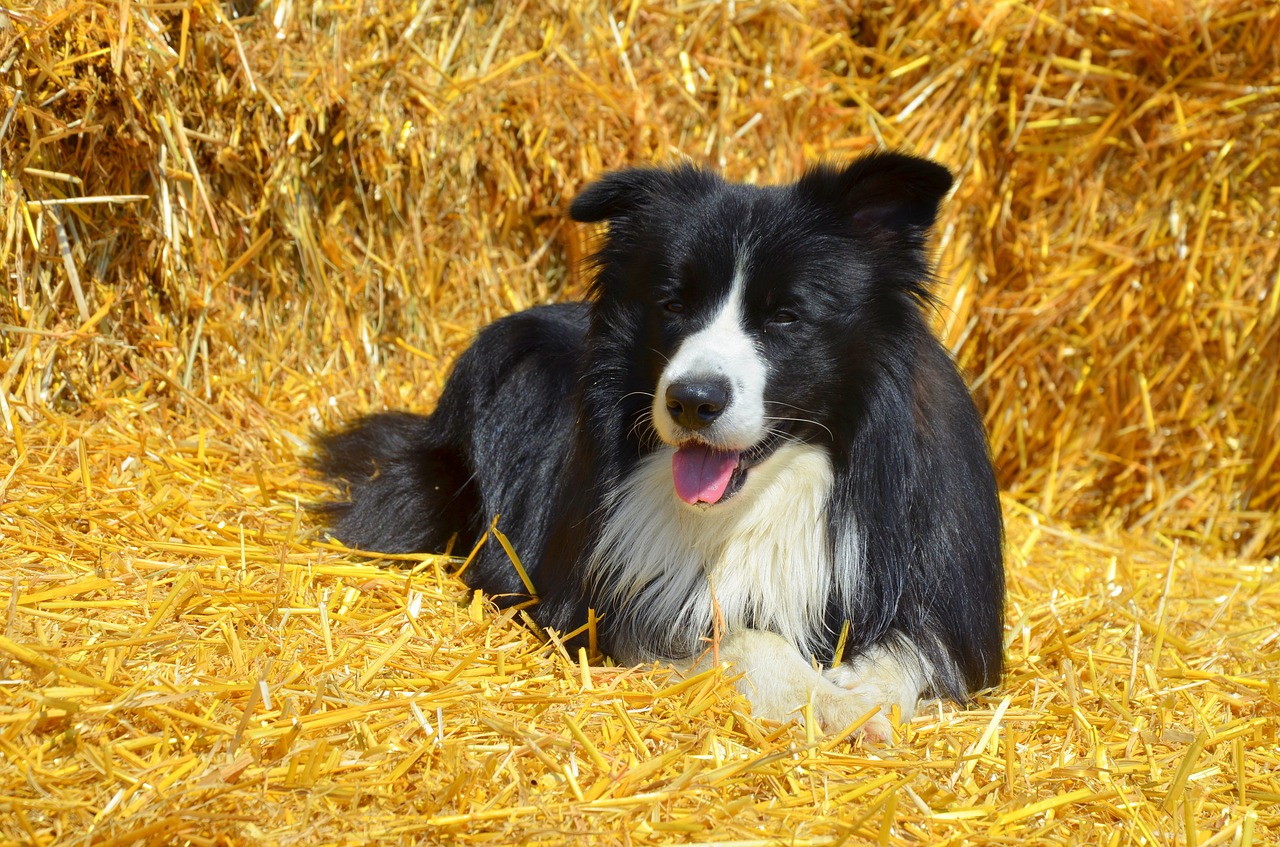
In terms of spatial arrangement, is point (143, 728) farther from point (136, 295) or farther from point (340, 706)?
point (136, 295)

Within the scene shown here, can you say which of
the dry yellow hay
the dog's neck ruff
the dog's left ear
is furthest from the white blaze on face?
the dry yellow hay

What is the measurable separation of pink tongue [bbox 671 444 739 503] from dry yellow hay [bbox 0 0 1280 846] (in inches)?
19.5

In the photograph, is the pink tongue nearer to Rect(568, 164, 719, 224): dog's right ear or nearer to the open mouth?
the open mouth

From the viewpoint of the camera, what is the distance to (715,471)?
3.06 meters

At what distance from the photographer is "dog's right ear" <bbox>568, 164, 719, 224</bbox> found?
11.0 feet

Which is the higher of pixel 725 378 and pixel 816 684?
pixel 725 378

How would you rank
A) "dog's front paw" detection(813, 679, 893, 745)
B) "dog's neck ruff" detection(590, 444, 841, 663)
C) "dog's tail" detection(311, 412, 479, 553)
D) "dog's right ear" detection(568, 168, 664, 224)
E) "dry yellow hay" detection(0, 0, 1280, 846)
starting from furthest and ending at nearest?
"dog's tail" detection(311, 412, 479, 553) < "dog's right ear" detection(568, 168, 664, 224) < "dog's neck ruff" detection(590, 444, 841, 663) < "dog's front paw" detection(813, 679, 893, 745) < "dry yellow hay" detection(0, 0, 1280, 846)

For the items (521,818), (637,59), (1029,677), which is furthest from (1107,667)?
(637,59)

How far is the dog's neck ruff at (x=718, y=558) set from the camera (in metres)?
3.15

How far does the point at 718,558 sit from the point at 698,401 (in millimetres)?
571

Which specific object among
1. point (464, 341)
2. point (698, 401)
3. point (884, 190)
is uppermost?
point (884, 190)

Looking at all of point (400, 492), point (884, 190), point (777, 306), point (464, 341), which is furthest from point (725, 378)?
point (464, 341)

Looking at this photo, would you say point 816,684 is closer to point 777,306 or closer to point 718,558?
point 718,558

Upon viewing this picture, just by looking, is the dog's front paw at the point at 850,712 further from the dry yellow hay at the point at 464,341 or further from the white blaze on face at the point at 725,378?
the white blaze on face at the point at 725,378
